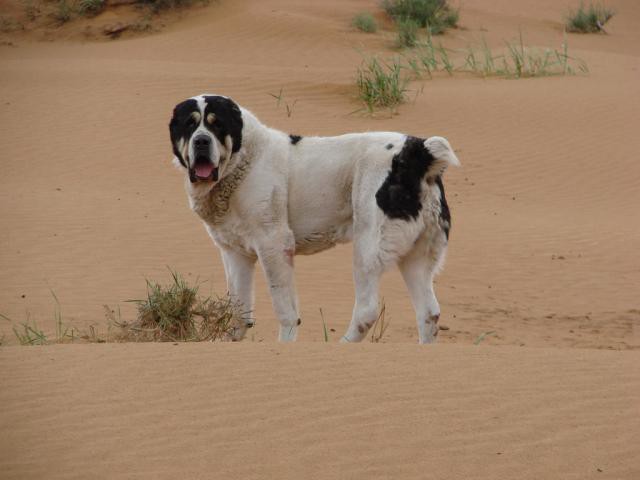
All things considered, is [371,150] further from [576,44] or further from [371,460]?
[576,44]

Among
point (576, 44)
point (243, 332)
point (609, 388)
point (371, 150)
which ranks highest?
point (371, 150)

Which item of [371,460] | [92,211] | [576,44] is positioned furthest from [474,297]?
[576,44]

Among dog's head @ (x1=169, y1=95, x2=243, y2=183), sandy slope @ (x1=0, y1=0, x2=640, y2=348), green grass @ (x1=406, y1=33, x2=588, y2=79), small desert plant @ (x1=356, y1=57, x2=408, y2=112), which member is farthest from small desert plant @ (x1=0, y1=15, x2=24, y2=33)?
dog's head @ (x1=169, y1=95, x2=243, y2=183)

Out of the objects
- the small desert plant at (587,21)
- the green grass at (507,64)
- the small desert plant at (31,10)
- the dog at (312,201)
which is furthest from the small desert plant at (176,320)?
the small desert plant at (587,21)

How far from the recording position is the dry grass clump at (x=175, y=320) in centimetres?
725

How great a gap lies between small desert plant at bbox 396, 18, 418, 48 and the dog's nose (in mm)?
15478

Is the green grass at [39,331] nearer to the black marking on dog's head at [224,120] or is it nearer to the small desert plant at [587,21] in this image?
the black marking on dog's head at [224,120]

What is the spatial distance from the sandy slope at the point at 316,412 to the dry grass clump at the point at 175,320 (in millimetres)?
911

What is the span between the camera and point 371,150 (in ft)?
24.4

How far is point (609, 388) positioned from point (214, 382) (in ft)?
Result: 6.68

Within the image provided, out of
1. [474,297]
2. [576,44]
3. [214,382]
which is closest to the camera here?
[214,382]

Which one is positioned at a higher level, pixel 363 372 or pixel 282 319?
pixel 363 372

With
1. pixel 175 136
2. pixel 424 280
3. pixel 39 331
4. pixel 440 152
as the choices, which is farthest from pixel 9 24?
pixel 440 152

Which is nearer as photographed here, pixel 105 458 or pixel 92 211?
pixel 105 458
